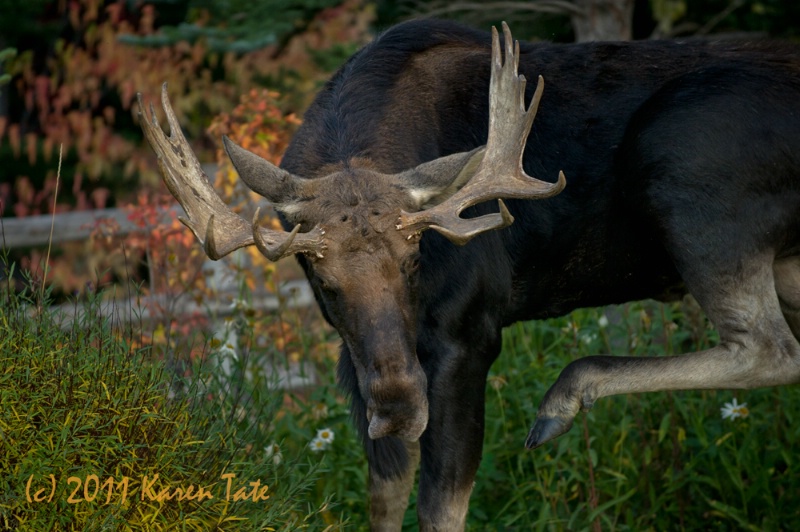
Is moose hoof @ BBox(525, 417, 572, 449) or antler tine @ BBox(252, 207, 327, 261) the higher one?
antler tine @ BBox(252, 207, 327, 261)

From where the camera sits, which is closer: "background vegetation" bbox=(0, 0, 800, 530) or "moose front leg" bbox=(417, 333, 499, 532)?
"background vegetation" bbox=(0, 0, 800, 530)

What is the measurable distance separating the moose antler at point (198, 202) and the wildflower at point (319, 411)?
1624mm

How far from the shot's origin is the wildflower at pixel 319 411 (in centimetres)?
561

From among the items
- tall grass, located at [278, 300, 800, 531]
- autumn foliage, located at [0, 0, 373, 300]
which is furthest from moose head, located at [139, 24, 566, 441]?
autumn foliage, located at [0, 0, 373, 300]

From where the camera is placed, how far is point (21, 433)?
365cm

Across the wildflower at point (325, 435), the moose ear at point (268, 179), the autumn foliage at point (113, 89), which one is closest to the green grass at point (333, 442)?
the wildflower at point (325, 435)

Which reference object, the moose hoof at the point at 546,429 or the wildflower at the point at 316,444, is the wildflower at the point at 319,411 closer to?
the wildflower at the point at 316,444

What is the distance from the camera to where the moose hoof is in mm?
4406

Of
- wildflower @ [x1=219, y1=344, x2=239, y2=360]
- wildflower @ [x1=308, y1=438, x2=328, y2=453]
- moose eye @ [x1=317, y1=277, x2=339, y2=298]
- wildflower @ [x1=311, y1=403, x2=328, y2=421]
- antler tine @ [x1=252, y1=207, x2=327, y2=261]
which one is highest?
antler tine @ [x1=252, y1=207, x2=327, y2=261]

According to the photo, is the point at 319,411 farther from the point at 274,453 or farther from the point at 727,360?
the point at 727,360

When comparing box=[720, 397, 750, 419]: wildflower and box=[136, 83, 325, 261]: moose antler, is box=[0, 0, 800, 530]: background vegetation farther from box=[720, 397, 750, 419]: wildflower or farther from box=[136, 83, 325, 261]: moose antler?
box=[136, 83, 325, 261]: moose antler

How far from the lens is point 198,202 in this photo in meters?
4.23

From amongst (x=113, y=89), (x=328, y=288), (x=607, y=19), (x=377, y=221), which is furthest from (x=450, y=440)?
(x=113, y=89)

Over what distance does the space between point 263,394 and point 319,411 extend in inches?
20.7
